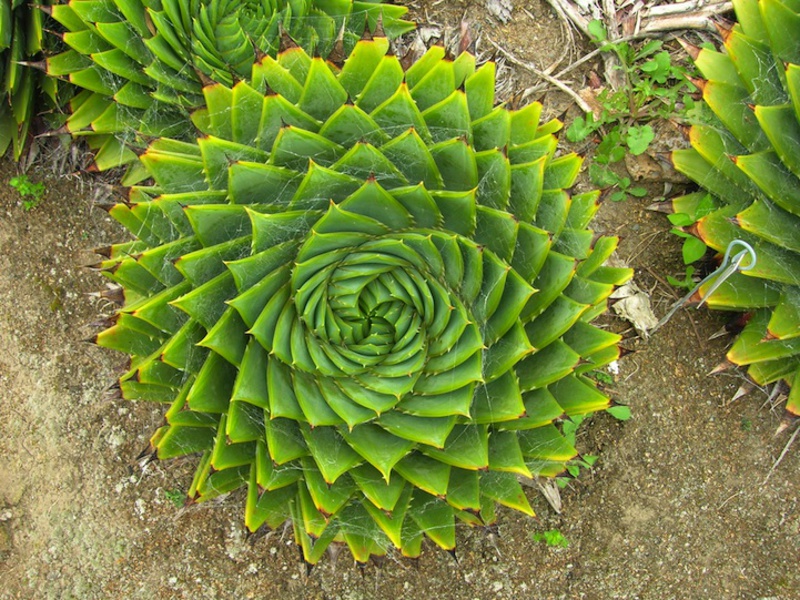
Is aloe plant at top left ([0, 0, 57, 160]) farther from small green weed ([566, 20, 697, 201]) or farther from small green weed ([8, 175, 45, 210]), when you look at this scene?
small green weed ([566, 20, 697, 201])

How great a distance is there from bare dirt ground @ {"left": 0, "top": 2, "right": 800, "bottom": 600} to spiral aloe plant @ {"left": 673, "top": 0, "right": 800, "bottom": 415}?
0.38 m

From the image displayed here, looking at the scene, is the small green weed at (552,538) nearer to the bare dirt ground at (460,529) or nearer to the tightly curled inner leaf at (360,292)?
the bare dirt ground at (460,529)

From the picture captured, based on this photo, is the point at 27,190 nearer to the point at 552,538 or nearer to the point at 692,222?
the point at 552,538

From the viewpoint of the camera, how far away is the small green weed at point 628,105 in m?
3.21

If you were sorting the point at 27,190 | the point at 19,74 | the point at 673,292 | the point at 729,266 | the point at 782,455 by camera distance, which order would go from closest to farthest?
the point at 729,266, the point at 19,74, the point at 782,455, the point at 673,292, the point at 27,190

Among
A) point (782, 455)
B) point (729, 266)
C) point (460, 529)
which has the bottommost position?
point (460, 529)

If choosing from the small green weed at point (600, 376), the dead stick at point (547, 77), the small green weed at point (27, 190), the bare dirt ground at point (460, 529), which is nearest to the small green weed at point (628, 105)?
the dead stick at point (547, 77)

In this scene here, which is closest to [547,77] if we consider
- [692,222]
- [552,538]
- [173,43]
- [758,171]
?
[692,222]

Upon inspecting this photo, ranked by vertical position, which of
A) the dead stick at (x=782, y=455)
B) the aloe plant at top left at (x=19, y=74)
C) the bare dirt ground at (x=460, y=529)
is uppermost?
the aloe plant at top left at (x=19, y=74)

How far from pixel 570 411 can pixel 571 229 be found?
542 mm

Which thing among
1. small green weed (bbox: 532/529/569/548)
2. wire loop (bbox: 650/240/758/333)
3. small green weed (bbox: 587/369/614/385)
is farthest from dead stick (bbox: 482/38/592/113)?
small green weed (bbox: 532/529/569/548)

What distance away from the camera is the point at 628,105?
3270mm

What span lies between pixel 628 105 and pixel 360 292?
2072 millimetres

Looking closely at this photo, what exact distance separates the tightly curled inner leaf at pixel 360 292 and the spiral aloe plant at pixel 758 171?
3.30 ft
